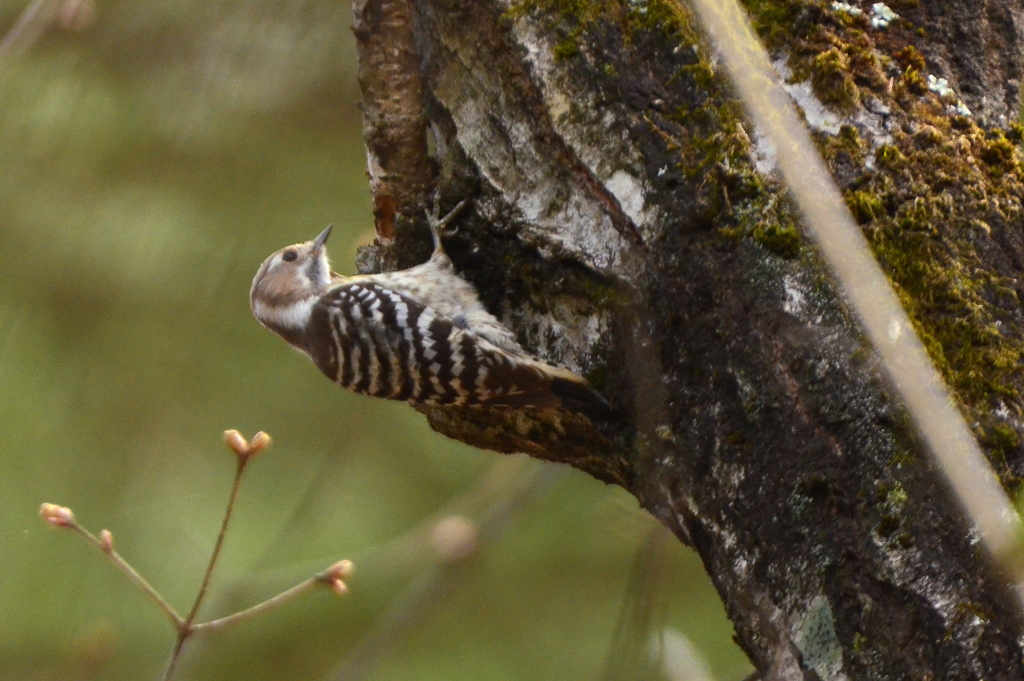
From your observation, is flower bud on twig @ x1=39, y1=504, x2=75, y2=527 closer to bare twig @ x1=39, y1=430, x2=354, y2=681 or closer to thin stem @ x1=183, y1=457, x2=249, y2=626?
bare twig @ x1=39, y1=430, x2=354, y2=681

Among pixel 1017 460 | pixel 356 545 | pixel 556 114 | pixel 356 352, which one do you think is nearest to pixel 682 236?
pixel 556 114

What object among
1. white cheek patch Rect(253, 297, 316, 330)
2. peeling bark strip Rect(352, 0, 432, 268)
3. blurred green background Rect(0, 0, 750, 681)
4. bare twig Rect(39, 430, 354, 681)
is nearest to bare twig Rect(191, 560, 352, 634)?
bare twig Rect(39, 430, 354, 681)

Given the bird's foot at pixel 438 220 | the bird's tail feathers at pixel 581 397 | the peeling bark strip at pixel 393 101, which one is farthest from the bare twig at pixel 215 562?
the peeling bark strip at pixel 393 101

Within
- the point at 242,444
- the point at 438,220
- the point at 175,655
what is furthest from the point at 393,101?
the point at 175,655

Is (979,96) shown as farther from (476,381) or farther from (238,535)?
(238,535)

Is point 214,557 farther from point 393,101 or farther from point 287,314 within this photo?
point 287,314

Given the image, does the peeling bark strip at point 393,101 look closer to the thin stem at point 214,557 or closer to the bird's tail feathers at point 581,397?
the bird's tail feathers at point 581,397
